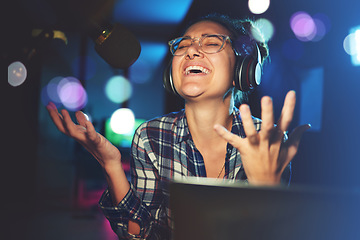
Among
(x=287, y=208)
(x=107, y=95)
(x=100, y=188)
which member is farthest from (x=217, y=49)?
(x=107, y=95)

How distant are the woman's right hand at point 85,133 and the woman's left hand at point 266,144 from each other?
44cm

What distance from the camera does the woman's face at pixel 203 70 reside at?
1.25m

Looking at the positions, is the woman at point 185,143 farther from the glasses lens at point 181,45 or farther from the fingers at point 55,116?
the fingers at point 55,116

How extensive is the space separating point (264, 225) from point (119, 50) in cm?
92

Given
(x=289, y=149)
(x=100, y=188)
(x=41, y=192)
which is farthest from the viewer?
(x=100, y=188)

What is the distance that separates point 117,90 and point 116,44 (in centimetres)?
858

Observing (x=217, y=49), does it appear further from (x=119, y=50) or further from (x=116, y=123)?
(x=116, y=123)

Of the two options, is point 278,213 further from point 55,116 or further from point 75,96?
point 75,96

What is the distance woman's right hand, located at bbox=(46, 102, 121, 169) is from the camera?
1042mm

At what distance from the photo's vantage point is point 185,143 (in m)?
1.38

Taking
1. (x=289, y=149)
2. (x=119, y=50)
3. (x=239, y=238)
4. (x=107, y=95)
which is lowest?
(x=239, y=238)

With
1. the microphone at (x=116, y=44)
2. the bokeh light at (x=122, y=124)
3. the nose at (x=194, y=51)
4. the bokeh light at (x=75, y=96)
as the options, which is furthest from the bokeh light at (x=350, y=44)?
the bokeh light at (x=75, y=96)

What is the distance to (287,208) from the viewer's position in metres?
0.43

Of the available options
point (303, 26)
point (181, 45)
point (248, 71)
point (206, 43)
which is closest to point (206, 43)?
point (206, 43)
